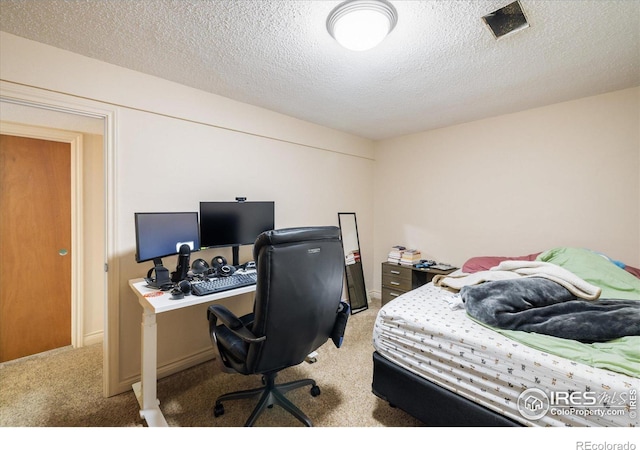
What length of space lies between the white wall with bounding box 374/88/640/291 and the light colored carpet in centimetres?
183

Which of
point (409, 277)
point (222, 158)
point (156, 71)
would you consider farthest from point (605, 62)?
point (156, 71)

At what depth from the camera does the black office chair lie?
1304 mm

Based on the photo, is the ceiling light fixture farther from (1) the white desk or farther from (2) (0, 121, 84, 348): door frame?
(2) (0, 121, 84, 348): door frame

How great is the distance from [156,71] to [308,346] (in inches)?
84.9

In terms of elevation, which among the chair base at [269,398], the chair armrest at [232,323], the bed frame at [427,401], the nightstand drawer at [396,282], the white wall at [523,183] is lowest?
the chair base at [269,398]

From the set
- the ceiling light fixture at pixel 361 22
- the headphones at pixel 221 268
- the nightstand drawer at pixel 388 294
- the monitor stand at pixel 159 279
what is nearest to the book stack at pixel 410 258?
the nightstand drawer at pixel 388 294

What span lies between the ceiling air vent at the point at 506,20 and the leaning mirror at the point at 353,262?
232 centimetres

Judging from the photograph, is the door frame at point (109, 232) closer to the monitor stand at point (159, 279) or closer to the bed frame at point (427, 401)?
the monitor stand at point (159, 279)

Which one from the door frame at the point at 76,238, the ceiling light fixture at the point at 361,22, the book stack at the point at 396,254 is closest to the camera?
the ceiling light fixture at the point at 361,22

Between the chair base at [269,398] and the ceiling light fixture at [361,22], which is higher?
the ceiling light fixture at [361,22]

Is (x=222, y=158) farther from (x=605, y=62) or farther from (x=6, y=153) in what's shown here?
(x=605, y=62)

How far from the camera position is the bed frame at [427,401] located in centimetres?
131

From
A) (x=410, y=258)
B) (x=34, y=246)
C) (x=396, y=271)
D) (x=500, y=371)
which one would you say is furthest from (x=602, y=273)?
(x=34, y=246)

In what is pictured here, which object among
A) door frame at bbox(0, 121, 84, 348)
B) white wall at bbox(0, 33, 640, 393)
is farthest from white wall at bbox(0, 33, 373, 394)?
door frame at bbox(0, 121, 84, 348)
